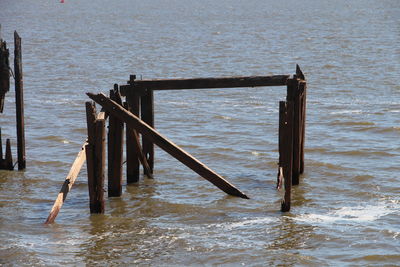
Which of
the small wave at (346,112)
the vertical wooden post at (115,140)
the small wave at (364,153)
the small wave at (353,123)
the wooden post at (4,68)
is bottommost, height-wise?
the small wave at (364,153)

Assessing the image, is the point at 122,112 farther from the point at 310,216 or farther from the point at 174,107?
the point at 174,107

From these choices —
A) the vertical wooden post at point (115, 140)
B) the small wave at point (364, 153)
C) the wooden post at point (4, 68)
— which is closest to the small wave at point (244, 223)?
the vertical wooden post at point (115, 140)

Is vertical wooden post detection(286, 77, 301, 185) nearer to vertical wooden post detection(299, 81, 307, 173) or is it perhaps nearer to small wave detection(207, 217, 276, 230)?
vertical wooden post detection(299, 81, 307, 173)

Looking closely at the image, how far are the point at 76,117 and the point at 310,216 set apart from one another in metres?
11.6

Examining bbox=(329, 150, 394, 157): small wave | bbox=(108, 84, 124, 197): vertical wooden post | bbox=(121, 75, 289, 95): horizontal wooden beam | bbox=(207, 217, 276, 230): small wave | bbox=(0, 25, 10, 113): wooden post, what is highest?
bbox=(0, 25, 10, 113): wooden post

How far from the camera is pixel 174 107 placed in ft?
89.1

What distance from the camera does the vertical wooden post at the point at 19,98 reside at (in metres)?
16.7

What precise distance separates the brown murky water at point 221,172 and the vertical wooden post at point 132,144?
28 cm

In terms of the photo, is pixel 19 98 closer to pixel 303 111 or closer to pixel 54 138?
pixel 54 138

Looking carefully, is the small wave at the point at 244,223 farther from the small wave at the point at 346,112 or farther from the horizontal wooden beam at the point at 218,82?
the small wave at the point at 346,112

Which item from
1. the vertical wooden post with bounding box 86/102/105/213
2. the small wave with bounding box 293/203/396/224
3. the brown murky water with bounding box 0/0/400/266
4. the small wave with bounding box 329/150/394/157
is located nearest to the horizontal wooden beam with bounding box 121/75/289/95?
the brown murky water with bounding box 0/0/400/266

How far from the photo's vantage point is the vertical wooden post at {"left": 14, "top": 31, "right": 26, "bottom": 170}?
16656 mm

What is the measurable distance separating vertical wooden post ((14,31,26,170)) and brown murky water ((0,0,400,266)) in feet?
1.47

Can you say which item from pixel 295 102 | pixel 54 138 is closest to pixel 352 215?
pixel 295 102
